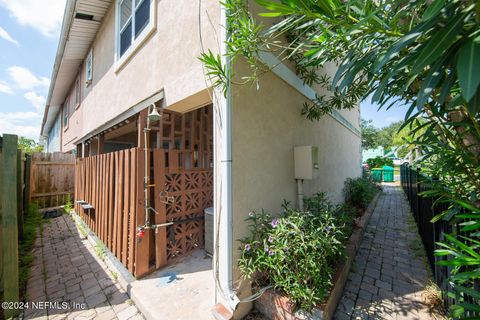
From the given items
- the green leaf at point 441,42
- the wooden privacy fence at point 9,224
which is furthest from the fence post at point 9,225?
the green leaf at point 441,42

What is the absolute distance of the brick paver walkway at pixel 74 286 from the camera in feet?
9.90

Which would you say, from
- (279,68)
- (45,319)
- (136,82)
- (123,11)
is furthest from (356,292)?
(123,11)

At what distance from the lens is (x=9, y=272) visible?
303cm

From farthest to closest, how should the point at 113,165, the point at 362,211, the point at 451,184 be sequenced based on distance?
the point at 362,211
the point at 113,165
the point at 451,184

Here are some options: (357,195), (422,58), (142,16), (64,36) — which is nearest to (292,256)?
(422,58)

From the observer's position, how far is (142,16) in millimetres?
5238

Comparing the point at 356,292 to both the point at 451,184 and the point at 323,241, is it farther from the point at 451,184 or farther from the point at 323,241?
the point at 451,184

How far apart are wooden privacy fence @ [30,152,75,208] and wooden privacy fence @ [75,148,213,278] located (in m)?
7.10

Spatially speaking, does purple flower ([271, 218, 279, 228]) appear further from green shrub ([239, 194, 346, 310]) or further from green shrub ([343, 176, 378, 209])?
green shrub ([343, 176, 378, 209])

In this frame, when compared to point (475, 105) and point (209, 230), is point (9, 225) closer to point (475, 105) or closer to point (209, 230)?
point (209, 230)

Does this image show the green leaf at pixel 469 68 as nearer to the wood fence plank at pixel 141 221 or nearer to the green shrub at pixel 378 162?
the wood fence plank at pixel 141 221

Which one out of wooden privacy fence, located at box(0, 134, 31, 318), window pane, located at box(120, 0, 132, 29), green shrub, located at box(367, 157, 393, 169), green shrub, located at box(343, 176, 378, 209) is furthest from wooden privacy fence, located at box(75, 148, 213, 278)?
green shrub, located at box(367, 157, 393, 169)

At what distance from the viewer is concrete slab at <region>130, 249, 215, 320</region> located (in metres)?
2.81

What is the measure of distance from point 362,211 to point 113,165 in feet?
26.9
